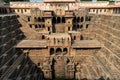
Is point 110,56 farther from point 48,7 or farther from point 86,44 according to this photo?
point 48,7

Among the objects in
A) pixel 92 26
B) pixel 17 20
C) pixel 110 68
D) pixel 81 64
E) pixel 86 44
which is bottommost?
pixel 81 64

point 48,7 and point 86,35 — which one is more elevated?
point 48,7

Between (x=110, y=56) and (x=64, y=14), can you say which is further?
(x=64, y=14)

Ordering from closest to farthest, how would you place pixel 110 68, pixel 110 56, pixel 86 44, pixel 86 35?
pixel 110 68, pixel 110 56, pixel 86 44, pixel 86 35

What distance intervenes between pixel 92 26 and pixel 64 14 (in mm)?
10153

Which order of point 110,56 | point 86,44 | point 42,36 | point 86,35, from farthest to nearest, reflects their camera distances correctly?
point 86,35
point 42,36
point 86,44
point 110,56

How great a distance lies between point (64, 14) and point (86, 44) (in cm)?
1464

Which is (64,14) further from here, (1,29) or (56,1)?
(1,29)

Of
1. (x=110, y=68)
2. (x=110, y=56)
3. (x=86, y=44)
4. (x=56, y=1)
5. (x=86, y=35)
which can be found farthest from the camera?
(x=56, y=1)

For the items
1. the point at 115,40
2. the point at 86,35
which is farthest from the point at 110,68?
the point at 86,35

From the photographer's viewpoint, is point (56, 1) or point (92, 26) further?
point (56, 1)

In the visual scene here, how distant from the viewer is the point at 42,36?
4022 cm

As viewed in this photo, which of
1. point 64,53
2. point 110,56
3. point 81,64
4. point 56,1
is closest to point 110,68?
point 110,56

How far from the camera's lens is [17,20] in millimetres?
42219
